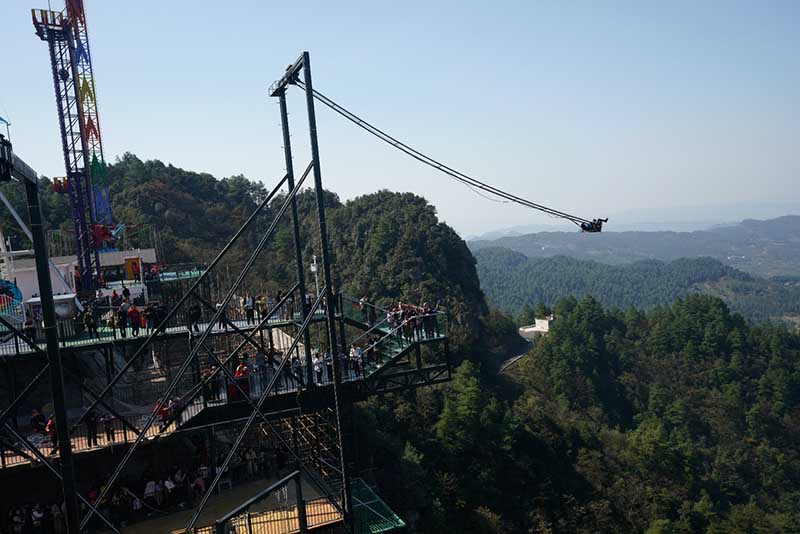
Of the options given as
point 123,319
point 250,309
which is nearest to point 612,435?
point 250,309

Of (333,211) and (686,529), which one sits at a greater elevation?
(333,211)

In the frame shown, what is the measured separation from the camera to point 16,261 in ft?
74.0

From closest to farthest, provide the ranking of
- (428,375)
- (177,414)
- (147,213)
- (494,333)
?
1. (177,414)
2. (428,375)
3. (147,213)
4. (494,333)

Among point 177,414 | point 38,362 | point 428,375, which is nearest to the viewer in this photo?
point 177,414

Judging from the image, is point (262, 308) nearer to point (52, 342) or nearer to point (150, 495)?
point (150, 495)

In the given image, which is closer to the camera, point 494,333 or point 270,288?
point 270,288

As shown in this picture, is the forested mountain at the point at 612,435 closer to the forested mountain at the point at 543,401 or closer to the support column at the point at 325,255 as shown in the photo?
the forested mountain at the point at 543,401

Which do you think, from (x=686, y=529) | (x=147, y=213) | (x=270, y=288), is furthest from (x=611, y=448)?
(x=147, y=213)

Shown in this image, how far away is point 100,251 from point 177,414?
69.4 feet

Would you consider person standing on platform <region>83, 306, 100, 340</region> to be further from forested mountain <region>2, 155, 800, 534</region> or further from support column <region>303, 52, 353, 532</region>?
forested mountain <region>2, 155, 800, 534</region>

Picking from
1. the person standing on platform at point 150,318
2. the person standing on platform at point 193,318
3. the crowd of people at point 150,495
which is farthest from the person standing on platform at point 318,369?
the person standing on platform at point 150,318

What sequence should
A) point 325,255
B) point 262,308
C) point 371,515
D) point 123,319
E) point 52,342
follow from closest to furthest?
point 52,342
point 325,255
point 371,515
point 123,319
point 262,308

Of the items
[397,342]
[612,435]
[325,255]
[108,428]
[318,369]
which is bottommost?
[612,435]

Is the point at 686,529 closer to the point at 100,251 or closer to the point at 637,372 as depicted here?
the point at 100,251
